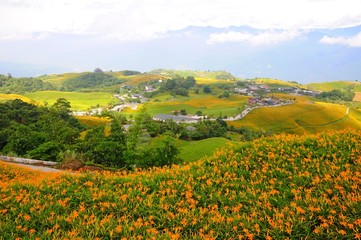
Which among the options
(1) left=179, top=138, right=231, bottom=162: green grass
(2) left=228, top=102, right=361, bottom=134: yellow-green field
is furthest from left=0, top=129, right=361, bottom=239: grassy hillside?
(2) left=228, top=102, right=361, bottom=134: yellow-green field

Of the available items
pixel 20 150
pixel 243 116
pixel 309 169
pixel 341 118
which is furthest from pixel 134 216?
pixel 341 118

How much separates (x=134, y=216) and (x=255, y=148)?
4.94m

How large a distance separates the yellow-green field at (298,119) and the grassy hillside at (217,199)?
60706 mm

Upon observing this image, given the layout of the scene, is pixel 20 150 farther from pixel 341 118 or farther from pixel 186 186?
pixel 341 118

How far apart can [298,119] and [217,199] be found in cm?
7587

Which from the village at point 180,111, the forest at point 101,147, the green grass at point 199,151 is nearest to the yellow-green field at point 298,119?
the village at point 180,111

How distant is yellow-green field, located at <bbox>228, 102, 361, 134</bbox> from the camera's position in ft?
235

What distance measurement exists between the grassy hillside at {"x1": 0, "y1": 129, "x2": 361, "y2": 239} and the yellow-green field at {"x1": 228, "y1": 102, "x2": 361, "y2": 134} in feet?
199

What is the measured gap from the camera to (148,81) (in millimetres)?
180500

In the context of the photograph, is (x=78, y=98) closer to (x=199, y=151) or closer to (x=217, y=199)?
(x=199, y=151)

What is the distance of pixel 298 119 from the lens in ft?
254

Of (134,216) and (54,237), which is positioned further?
(134,216)

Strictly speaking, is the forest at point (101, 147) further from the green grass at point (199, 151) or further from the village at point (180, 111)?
the village at point (180, 111)

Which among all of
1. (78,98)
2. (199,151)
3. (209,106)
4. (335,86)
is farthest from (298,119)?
(335,86)
